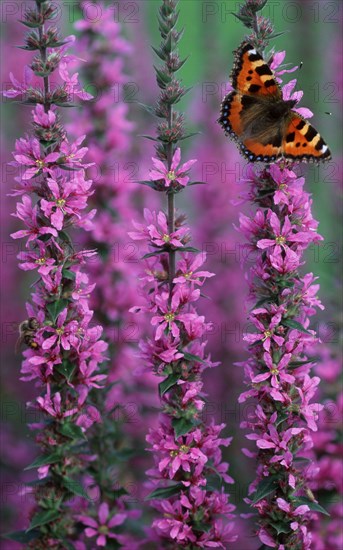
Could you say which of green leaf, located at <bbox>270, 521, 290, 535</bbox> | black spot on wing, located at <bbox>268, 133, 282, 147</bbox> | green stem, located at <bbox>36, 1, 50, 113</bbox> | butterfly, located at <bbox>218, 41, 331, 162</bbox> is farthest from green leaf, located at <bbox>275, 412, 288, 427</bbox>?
green stem, located at <bbox>36, 1, 50, 113</bbox>

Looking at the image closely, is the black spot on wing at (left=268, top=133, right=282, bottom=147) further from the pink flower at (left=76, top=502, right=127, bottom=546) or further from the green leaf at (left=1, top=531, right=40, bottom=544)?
the green leaf at (left=1, top=531, right=40, bottom=544)

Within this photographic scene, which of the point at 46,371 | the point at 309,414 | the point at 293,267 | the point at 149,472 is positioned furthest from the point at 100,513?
the point at 293,267

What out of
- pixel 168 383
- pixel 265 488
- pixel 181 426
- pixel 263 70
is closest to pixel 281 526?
pixel 265 488

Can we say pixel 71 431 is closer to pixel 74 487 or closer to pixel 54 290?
pixel 74 487

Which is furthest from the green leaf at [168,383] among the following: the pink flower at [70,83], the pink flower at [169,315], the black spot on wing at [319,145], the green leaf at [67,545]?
the pink flower at [70,83]

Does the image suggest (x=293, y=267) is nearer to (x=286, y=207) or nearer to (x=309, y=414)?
(x=286, y=207)

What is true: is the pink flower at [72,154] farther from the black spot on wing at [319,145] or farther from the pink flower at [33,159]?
the black spot on wing at [319,145]
